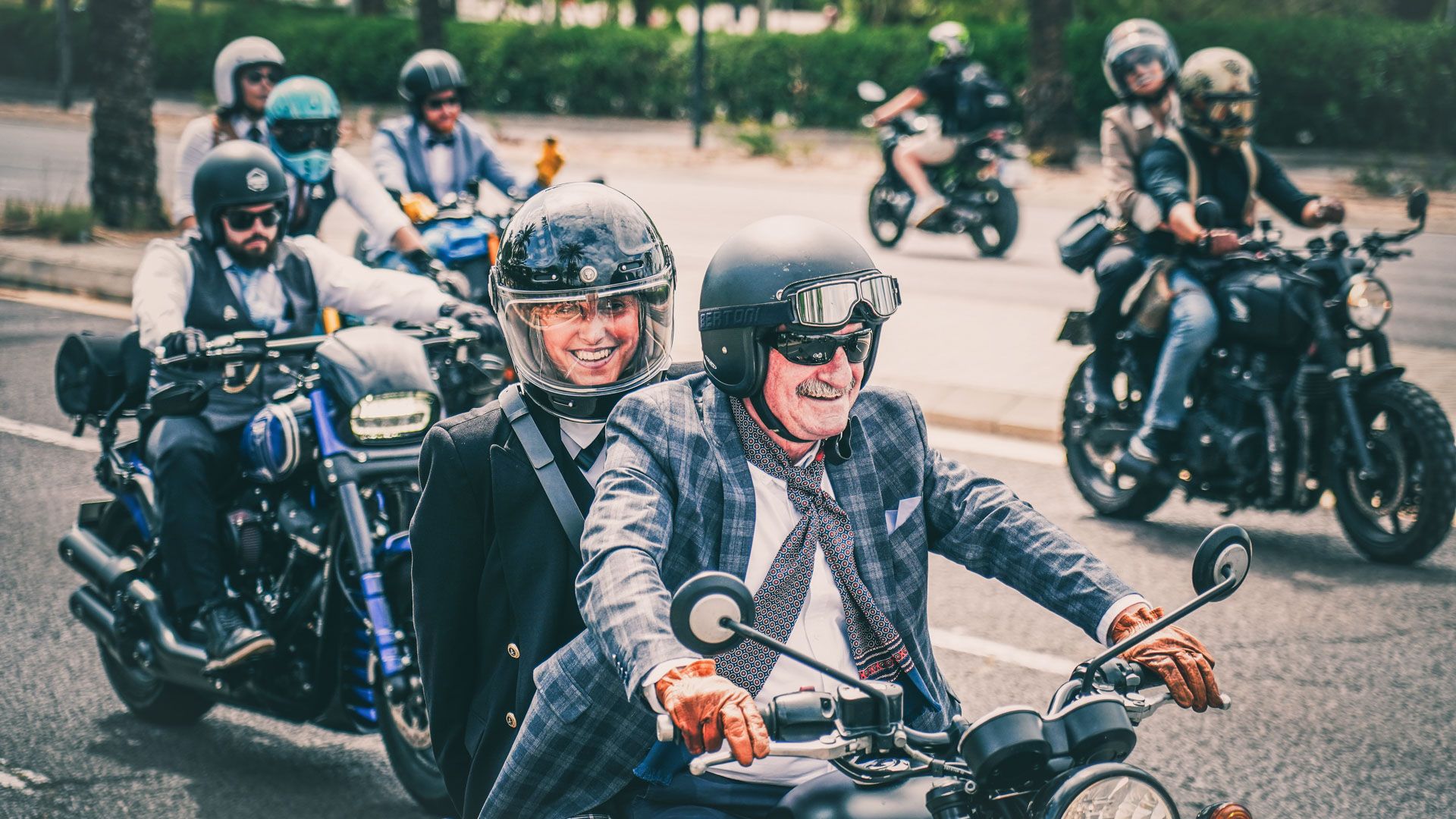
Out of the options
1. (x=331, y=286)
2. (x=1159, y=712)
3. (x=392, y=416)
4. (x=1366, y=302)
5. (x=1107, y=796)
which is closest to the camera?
(x=1107, y=796)

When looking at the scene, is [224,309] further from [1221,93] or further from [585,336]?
[1221,93]

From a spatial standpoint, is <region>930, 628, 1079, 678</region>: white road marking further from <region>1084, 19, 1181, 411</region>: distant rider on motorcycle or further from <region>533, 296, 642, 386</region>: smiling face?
<region>533, 296, 642, 386</region>: smiling face

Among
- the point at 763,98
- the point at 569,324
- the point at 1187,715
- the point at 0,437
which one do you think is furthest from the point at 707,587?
the point at 763,98

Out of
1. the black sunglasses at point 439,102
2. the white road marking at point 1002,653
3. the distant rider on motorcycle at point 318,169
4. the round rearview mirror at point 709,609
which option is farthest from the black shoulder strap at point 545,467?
the black sunglasses at point 439,102

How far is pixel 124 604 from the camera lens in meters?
Answer: 4.82

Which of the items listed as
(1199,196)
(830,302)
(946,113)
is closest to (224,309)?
(830,302)

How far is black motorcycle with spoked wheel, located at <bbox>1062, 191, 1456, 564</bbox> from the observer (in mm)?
6426

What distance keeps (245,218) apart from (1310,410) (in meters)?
4.37

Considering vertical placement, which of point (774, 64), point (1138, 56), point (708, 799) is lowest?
point (708, 799)

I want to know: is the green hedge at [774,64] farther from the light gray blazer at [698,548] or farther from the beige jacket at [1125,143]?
the light gray blazer at [698,548]

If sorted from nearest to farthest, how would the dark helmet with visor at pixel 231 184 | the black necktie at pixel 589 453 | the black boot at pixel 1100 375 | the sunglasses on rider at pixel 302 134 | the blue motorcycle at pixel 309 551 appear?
the black necktie at pixel 589 453 → the blue motorcycle at pixel 309 551 → the dark helmet with visor at pixel 231 184 → the sunglasses on rider at pixel 302 134 → the black boot at pixel 1100 375

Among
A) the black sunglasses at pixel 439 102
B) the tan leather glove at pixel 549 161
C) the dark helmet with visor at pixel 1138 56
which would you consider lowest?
the tan leather glove at pixel 549 161

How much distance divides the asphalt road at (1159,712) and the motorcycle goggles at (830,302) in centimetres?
242

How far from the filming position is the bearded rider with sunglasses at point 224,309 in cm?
455
